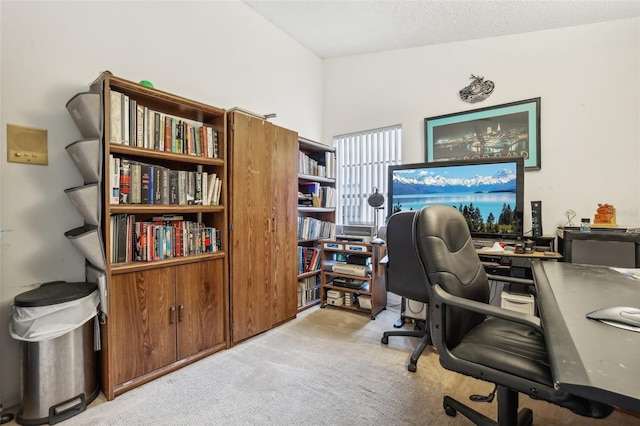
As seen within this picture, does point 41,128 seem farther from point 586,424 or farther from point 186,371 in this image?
point 586,424

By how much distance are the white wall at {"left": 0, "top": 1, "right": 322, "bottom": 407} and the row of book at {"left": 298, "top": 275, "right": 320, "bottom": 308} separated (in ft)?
6.29

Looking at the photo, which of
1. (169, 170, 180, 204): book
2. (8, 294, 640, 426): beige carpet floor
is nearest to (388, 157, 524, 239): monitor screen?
(8, 294, 640, 426): beige carpet floor

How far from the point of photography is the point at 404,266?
2.25 meters

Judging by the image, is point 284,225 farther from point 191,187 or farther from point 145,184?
point 145,184

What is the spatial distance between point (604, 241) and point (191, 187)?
9.98 ft

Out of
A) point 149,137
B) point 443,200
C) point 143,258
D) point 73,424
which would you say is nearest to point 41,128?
point 149,137

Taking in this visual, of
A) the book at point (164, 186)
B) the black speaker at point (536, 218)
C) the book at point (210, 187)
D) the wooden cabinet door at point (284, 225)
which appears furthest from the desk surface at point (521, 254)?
the book at point (164, 186)

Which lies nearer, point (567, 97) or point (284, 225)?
point (567, 97)

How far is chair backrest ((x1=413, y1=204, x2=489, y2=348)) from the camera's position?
1219 millimetres

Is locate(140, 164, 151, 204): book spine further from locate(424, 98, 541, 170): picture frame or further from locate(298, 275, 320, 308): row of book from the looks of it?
locate(424, 98, 541, 170): picture frame

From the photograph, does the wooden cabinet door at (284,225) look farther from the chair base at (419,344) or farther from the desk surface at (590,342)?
the desk surface at (590,342)

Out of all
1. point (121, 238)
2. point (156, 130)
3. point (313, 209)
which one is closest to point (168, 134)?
point (156, 130)

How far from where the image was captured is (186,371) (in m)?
1.99

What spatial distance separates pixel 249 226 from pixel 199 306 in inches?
28.1
